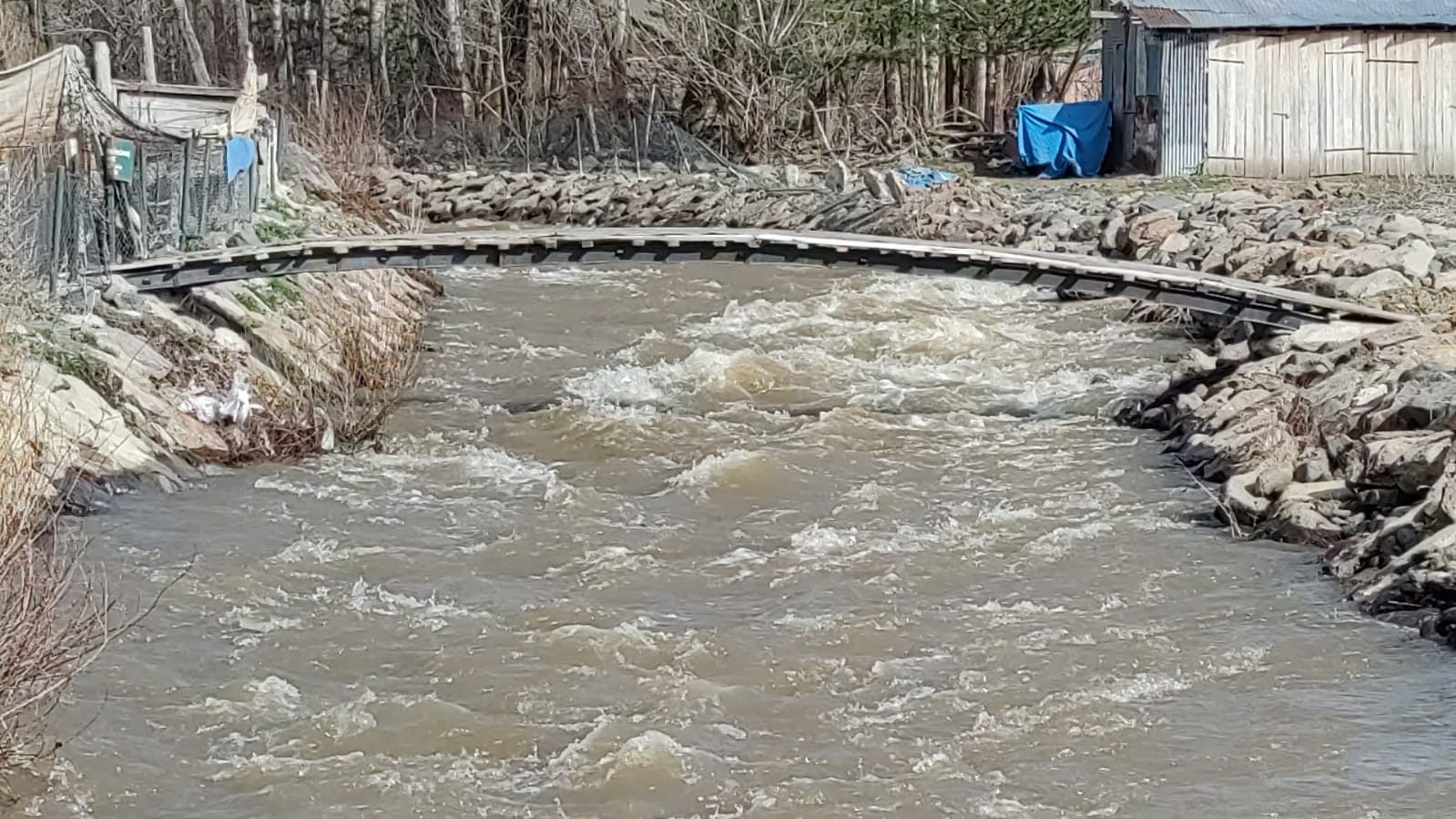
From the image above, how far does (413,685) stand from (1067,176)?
70.0 ft

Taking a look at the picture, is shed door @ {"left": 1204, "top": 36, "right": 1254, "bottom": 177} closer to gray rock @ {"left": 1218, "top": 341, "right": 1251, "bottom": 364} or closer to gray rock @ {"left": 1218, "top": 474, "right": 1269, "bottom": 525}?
gray rock @ {"left": 1218, "top": 341, "right": 1251, "bottom": 364}

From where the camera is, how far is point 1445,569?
30.6ft

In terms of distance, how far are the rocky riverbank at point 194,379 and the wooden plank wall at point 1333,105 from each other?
14.1 m

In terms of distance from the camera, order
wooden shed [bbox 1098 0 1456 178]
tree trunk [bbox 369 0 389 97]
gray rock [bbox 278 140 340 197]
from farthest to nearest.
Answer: tree trunk [bbox 369 0 389 97]
wooden shed [bbox 1098 0 1456 178]
gray rock [bbox 278 140 340 197]

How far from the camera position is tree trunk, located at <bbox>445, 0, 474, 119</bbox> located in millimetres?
32594

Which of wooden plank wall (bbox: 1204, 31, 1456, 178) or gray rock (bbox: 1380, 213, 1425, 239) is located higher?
wooden plank wall (bbox: 1204, 31, 1456, 178)

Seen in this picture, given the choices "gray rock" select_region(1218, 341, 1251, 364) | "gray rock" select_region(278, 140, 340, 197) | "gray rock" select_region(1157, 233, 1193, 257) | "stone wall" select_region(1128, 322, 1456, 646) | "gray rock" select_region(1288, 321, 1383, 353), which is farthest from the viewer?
"gray rock" select_region(278, 140, 340, 197)

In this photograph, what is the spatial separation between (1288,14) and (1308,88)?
1.04 metres

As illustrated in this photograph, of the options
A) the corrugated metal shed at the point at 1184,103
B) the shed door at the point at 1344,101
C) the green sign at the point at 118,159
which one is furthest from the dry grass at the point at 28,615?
the shed door at the point at 1344,101

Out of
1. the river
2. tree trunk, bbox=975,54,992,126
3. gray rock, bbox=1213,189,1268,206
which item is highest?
tree trunk, bbox=975,54,992,126

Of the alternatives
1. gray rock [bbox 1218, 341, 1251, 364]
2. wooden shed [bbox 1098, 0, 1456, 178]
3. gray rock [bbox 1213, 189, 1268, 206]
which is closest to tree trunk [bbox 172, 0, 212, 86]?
wooden shed [bbox 1098, 0, 1456, 178]

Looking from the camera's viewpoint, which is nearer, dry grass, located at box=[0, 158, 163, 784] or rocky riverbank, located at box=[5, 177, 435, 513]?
dry grass, located at box=[0, 158, 163, 784]

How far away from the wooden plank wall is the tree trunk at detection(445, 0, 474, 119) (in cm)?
1274

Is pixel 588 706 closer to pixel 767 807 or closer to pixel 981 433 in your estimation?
pixel 767 807
